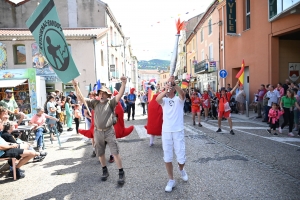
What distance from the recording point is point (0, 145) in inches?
180

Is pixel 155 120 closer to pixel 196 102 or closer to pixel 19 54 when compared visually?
pixel 196 102

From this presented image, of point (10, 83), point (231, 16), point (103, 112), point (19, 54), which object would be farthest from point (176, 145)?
point (19, 54)

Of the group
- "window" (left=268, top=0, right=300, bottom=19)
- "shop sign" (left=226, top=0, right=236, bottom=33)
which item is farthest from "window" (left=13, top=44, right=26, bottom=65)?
"window" (left=268, top=0, right=300, bottom=19)

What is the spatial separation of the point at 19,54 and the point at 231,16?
17.1m

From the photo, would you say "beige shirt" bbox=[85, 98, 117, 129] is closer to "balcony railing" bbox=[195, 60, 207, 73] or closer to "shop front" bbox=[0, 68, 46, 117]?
"shop front" bbox=[0, 68, 46, 117]

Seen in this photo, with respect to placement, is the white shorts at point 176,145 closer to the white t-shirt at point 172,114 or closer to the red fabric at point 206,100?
the white t-shirt at point 172,114

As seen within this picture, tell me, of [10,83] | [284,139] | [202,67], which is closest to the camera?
[284,139]

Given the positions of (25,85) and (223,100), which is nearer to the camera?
(223,100)

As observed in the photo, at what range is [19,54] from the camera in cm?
1969

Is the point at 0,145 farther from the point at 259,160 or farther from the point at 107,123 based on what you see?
the point at 259,160

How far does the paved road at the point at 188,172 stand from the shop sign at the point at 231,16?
439 inches

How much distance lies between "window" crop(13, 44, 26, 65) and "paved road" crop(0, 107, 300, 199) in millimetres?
15602

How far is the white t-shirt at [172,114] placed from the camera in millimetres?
3891

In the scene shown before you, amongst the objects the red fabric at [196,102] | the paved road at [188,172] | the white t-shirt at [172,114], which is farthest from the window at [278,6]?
the white t-shirt at [172,114]
